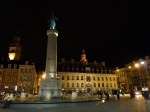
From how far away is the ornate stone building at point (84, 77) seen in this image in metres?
69.9

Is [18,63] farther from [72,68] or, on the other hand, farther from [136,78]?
[136,78]

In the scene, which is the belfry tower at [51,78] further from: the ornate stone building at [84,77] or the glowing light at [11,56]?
the glowing light at [11,56]

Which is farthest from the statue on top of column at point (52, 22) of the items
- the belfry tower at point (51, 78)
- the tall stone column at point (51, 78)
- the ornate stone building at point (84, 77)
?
the ornate stone building at point (84, 77)

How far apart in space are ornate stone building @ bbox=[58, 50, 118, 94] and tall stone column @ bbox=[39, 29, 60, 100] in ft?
124

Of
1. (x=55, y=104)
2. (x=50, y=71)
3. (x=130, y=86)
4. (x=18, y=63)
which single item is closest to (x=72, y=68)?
(x=18, y=63)

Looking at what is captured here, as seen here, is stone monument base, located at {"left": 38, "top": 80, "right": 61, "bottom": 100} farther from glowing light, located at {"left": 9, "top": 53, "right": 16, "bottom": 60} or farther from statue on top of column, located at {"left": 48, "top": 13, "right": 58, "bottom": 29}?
glowing light, located at {"left": 9, "top": 53, "right": 16, "bottom": 60}

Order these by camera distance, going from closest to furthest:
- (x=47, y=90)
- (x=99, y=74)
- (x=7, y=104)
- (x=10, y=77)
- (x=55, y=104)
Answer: (x=7, y=104)
(x=55, y=104)
(x=47, y=90)
(x=10, y=77)
(x=99, y=74)

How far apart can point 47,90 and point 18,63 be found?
133 feet

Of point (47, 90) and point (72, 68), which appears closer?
point (47, 90)

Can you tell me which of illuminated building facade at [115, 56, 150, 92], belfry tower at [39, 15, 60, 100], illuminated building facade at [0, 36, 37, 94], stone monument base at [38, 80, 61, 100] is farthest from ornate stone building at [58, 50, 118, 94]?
stone monument base at [38, 80, 61, 100]

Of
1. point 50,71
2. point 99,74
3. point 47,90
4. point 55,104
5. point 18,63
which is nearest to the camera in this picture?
point 55,104

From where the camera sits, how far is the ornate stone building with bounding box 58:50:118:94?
69.9 meters

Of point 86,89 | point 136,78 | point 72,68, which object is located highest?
point 72,68

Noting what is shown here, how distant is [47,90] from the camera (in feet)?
96.6
